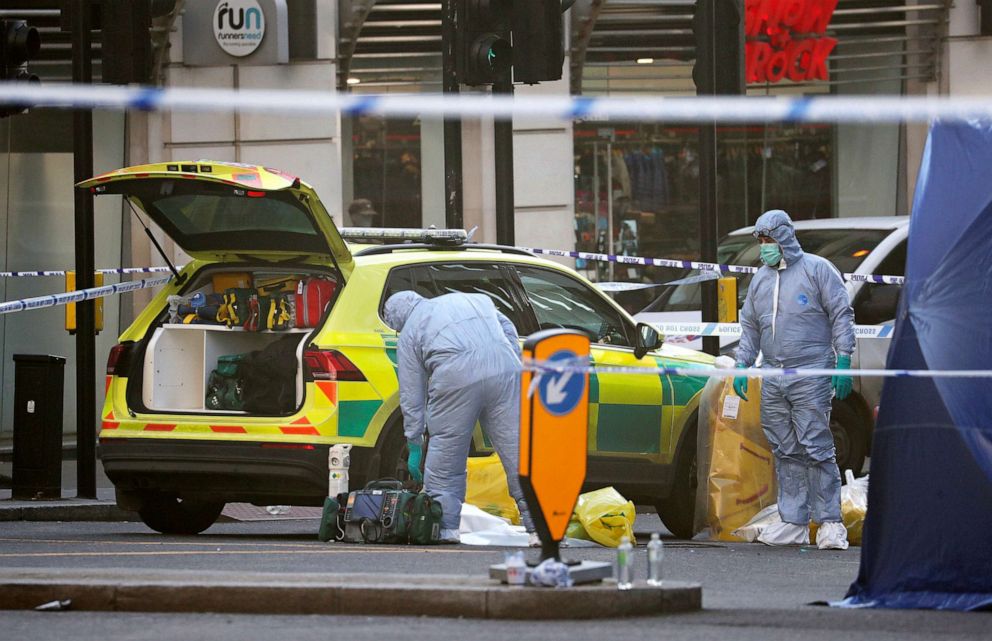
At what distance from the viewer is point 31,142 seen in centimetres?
1819

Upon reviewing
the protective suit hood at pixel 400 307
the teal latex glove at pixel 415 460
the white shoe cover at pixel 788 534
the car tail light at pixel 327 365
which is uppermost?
the protective suit hood at pixel 400 307

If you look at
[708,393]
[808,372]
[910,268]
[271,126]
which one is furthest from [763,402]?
[271,126]

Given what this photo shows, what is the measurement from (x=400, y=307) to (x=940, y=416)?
3211mm

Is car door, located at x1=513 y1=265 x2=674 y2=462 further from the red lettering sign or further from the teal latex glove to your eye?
the red lettering sign

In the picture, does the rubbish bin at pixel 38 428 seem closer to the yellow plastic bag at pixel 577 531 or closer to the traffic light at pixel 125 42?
the traffic light at pixel 125 42

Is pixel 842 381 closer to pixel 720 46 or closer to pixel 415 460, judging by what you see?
pixel 415 460

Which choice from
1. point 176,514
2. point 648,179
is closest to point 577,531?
point 176,514

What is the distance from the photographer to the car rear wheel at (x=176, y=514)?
35.4 feet

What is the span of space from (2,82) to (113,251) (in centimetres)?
729

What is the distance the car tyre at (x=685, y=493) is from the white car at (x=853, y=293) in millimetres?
2137

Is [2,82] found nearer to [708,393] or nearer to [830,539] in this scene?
[708,393]

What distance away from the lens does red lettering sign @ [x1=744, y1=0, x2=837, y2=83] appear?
18859 millimetres

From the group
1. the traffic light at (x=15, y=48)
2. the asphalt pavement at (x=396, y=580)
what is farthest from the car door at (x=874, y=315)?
the traffic light at (x=15, y=48)

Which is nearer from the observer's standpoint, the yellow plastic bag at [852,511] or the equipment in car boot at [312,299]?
the equipment in car boot at [312,299]
